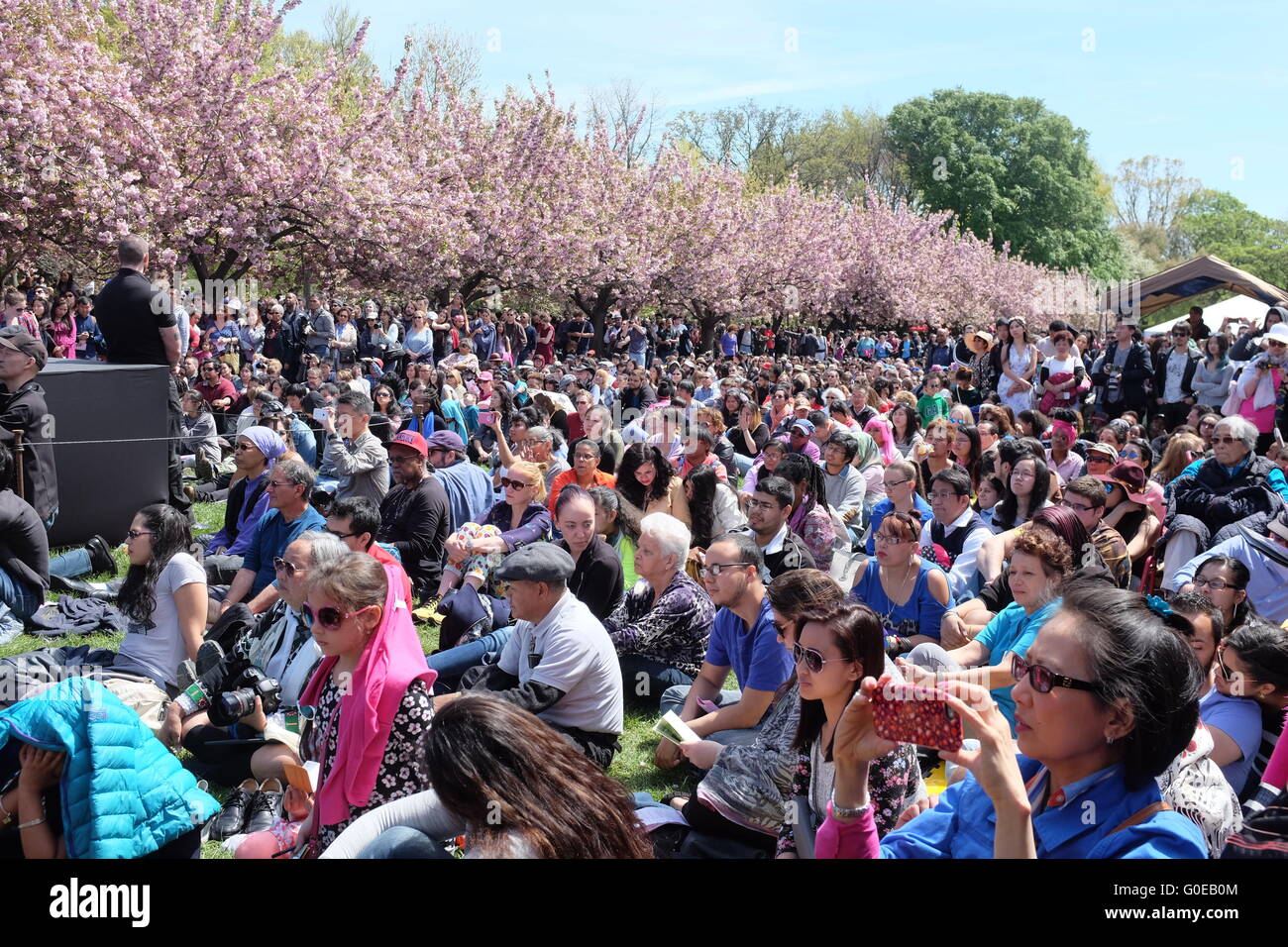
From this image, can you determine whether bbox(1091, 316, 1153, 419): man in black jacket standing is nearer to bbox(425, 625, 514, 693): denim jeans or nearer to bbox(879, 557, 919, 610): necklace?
bbox(879, 557, 919, 610): necklace

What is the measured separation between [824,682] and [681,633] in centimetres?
290

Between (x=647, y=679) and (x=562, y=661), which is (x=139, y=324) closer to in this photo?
(x=647, y=679)

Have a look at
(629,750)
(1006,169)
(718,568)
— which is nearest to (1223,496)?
(718,568)

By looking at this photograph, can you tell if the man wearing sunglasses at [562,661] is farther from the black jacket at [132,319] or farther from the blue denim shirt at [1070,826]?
the black jacket at [132,319]

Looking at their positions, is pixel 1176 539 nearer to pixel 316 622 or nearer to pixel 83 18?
pixel 316 622

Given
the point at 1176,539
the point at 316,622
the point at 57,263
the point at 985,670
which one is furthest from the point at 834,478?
the point at 57,263

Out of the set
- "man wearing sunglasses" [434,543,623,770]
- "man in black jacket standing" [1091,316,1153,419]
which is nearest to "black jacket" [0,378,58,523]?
"man wearing sunglasses" [434,543,623,770]

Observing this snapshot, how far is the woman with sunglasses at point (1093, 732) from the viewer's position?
2.12 metres

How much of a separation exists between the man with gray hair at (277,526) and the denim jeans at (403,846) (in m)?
4.05

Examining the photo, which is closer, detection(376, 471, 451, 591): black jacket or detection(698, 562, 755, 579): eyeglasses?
detection(698, 562, 755, 579): eyeglasses

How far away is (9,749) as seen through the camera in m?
3.54

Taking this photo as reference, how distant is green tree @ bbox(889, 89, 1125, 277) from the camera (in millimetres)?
57000

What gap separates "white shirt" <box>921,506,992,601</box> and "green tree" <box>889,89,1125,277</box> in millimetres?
52922
